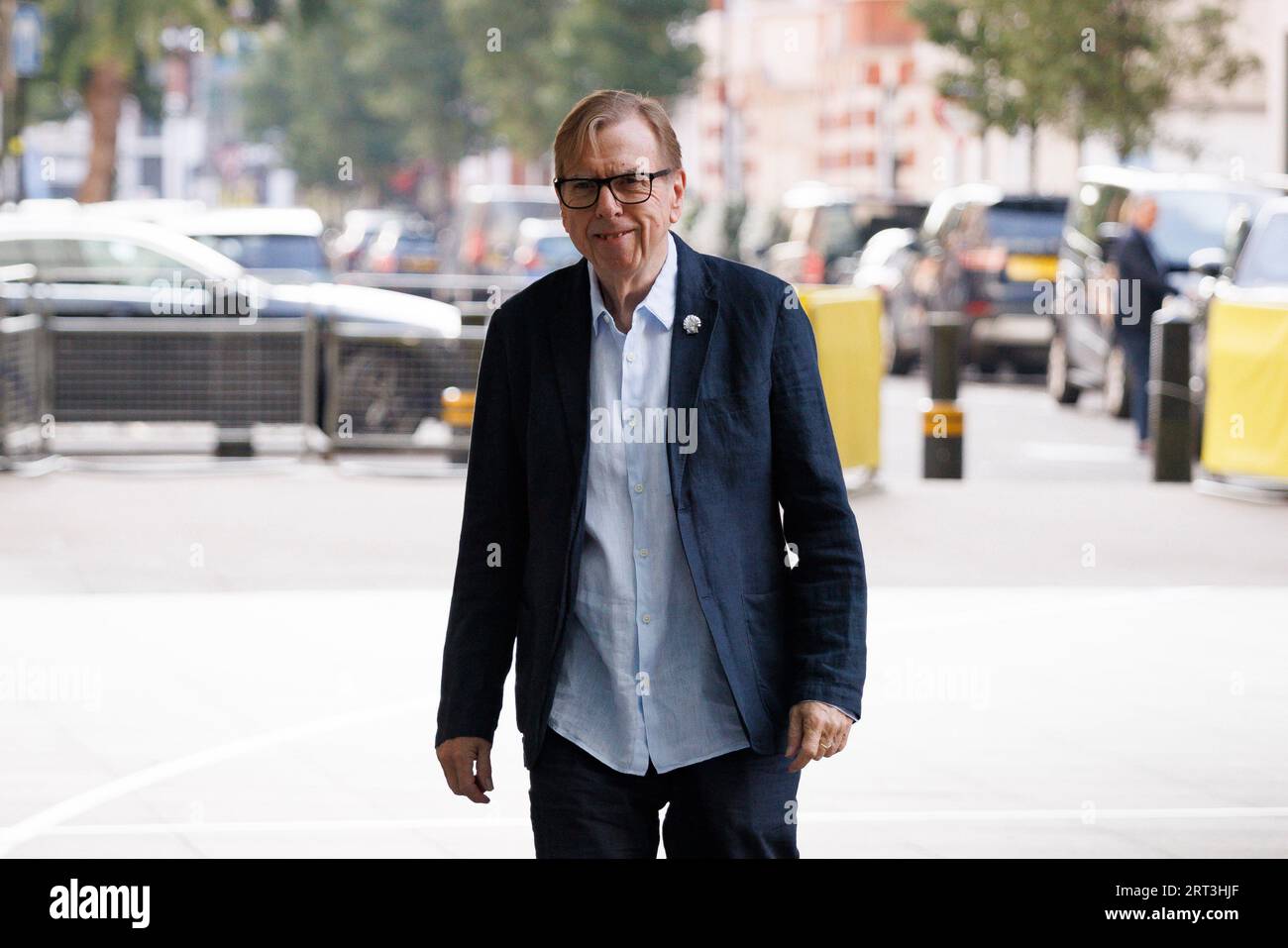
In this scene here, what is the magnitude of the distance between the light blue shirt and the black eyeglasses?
0.76ft

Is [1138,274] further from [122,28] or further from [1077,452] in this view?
[122,28]

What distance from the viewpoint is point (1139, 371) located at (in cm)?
1825

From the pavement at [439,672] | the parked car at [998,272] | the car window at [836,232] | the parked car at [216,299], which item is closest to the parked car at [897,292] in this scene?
the parked car at [998,272]

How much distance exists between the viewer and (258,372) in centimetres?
1656

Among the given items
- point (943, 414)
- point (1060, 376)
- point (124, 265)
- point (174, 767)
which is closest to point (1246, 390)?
point (943, 414)

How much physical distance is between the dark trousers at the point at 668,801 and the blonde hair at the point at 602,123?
859mm

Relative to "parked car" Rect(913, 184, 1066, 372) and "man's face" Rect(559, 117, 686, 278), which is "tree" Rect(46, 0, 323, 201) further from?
"man's face" Rect(559, 117, 686, 278)

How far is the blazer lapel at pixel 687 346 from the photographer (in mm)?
3822

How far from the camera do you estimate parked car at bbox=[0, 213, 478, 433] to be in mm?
16609

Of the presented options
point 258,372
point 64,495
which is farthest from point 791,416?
point 258,372

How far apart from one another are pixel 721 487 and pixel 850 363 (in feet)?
36.5

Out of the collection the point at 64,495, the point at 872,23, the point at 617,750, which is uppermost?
the point at 872,23
